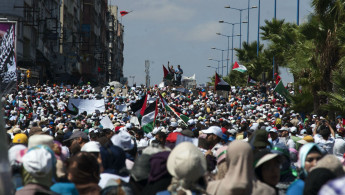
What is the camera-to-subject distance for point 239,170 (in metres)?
4.67

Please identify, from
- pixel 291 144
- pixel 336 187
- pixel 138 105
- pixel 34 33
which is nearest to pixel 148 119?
pixel 138 105

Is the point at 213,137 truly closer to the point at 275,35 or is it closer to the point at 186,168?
the point at 186,168

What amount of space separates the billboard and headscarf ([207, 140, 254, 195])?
59.7 feet

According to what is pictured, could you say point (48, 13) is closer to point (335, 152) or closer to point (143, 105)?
point (143, 105)

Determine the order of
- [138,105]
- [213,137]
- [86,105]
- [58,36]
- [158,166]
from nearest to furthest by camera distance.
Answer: [158,166] < [213,137] < [138,105] < [86,105] < [58,36]

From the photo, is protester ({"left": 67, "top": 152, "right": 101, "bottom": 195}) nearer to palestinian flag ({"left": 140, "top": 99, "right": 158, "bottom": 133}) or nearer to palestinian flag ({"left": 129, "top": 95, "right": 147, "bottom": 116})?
palestinian flag ({"left": 140, "top": 99, "right": 158, "bottom": 133})

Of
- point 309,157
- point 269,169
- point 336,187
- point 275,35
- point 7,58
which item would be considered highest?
point 275,35

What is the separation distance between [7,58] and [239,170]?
Result: 20369 mm

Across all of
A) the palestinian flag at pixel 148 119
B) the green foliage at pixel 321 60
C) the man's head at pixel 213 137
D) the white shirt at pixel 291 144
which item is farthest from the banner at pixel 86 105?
the man's head at pixel 213 137

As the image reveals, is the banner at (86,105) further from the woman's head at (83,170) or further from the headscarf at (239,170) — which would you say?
the headscarf at (239,170)

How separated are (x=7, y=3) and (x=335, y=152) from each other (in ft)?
126

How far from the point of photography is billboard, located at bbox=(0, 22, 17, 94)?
899 inches

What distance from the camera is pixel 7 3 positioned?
153ft

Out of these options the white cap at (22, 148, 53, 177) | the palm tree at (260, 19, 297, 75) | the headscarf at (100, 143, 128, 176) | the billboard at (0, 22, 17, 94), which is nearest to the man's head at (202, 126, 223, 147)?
the headscarf at (100, 143, 128, 176)
